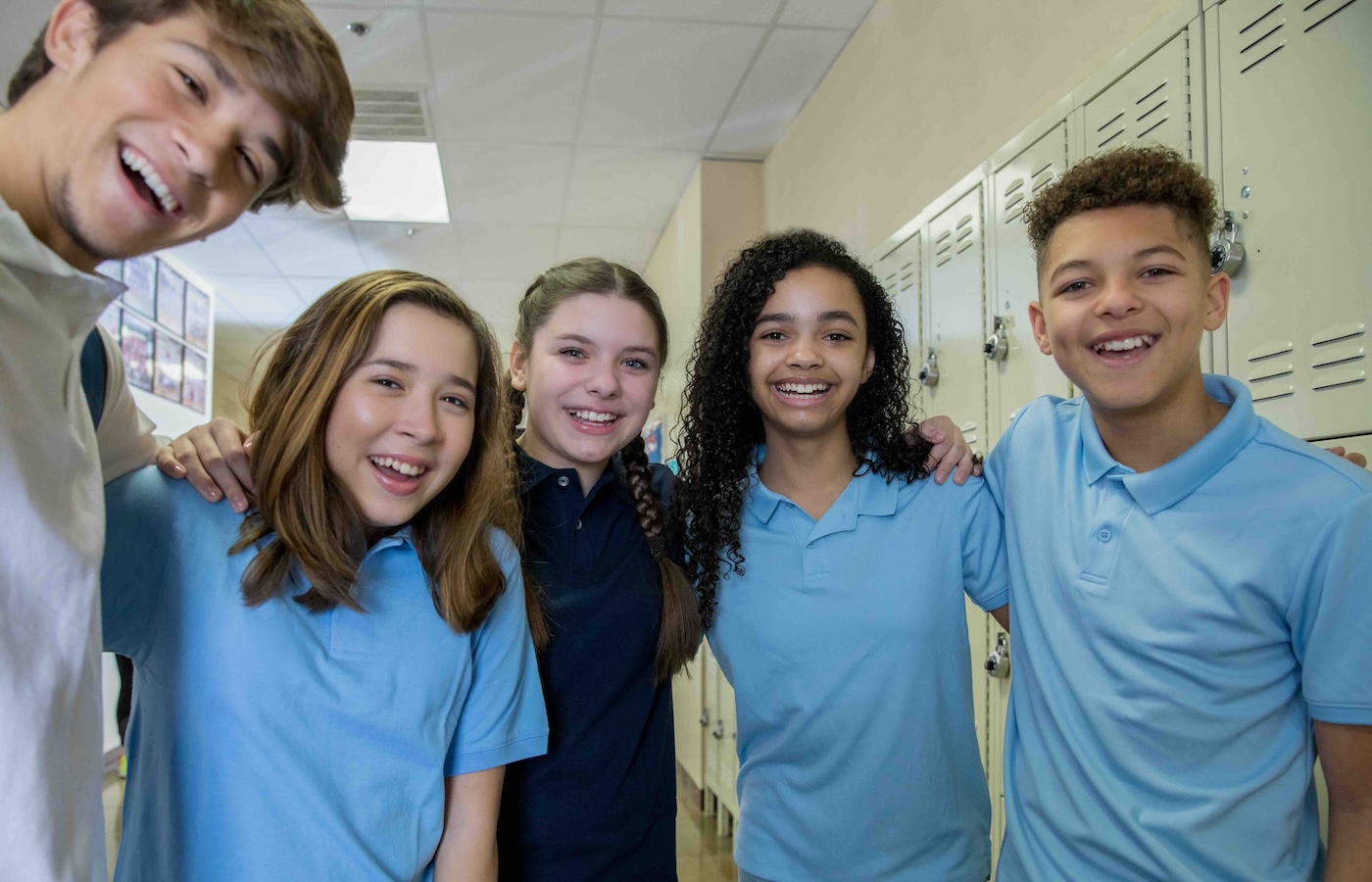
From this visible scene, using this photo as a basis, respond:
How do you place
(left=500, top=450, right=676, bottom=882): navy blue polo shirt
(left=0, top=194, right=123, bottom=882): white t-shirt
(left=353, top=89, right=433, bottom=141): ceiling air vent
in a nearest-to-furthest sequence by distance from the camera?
(left=0, top=194, right=123, bottom=882): white t-shirt → (left=500, top=450, right=676, bottom=882): navy blue polo shirt → (left=353, top=89, right=433, bottom=141): ceiling air vent

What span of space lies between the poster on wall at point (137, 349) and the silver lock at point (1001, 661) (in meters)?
5.56

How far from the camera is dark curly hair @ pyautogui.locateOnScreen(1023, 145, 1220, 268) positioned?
1305 mm

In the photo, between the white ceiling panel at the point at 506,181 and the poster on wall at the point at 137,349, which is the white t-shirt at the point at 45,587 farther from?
the poster on wall at the point at 137,349

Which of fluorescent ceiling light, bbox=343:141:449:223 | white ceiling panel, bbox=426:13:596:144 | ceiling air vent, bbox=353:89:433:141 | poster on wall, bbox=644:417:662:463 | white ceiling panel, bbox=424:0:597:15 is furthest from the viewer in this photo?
poster on wall, bbox=644:417:662:463

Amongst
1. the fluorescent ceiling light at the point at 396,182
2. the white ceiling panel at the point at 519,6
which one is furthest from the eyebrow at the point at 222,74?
the fluorescent ceiling light at the point at 396,182

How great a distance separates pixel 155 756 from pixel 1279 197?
5.75 ft

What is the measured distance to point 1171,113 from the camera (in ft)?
5.38

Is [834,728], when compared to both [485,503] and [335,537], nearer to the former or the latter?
[485,503]

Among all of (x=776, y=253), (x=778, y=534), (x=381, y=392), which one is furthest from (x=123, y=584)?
(x=776, y=253)

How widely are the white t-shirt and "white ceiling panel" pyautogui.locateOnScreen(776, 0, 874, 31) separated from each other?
3195mm

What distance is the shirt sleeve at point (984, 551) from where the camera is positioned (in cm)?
158

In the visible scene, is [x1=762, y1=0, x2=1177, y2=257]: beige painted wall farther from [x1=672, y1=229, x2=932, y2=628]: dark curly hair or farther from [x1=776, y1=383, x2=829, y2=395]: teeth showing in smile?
[x1=776, y1=383, x2=829, y2=395]: teeth showing in smile

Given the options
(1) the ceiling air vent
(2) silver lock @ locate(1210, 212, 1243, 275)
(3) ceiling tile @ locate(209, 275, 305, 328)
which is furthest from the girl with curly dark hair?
(3) ceiling tile @ locate(209, 275, 305, 328)

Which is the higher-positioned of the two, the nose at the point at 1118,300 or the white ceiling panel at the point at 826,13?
the white ceiling panel at the point at 826,13
